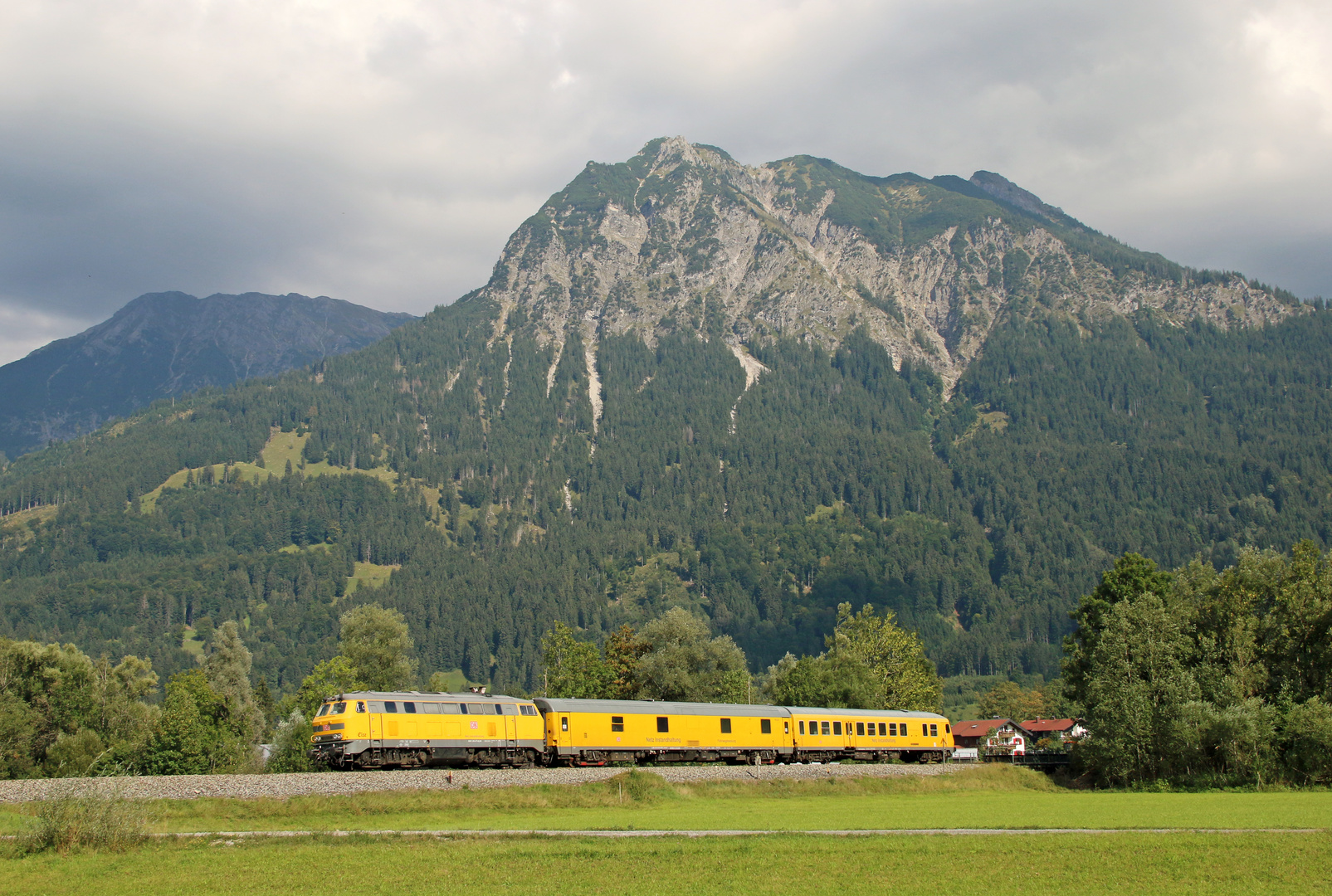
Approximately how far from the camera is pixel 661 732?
53.5 m

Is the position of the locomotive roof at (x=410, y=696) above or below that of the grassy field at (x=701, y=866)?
above

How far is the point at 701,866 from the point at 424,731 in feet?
76.2

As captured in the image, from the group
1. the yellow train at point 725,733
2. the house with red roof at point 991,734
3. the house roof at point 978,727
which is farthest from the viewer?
the house roof at point 978,727

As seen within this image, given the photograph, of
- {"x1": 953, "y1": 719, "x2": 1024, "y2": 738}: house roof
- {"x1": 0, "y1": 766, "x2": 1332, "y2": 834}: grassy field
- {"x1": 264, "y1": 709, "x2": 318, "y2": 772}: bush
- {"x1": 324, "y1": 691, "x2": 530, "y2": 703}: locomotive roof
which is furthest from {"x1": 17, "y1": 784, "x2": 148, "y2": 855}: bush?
{"x1": 953, "y1": 719, "x2": 1024, "y2": 738}: house roof

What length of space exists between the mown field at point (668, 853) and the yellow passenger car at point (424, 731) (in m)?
6.97

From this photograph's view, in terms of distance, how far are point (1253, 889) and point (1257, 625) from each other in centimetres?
4841

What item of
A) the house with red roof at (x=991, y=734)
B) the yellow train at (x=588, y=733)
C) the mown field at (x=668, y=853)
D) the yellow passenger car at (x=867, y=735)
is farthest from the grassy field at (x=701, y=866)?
the house with red roof at (x=991, y=734)

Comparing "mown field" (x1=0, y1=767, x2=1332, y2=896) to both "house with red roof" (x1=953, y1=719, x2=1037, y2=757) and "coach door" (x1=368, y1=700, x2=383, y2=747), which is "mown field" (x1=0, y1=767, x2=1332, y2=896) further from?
"house with red roof" (x1=953, y1=719, x2=1037, y2=757)

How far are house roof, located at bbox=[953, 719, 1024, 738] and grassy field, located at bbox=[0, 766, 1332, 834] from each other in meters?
95.9

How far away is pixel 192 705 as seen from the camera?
271ft

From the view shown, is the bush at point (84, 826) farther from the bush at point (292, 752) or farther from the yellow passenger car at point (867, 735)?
the yellow passenger car at point (867, 735)

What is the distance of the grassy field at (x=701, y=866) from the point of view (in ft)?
75.7

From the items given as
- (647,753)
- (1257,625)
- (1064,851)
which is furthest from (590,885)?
(1257,625)

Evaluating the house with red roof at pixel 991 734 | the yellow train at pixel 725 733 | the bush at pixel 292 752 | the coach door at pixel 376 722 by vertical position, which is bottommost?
the house with red roof at pixel 991 734
